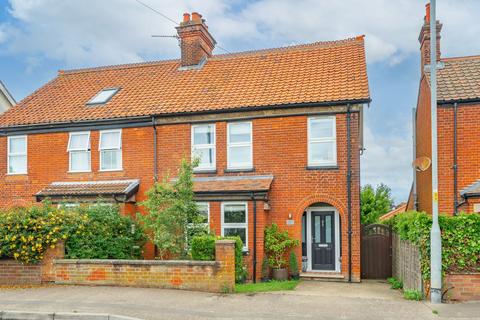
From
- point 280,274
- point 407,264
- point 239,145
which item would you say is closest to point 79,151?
point 239,145

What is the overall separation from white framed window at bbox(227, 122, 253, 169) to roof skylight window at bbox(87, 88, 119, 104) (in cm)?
575

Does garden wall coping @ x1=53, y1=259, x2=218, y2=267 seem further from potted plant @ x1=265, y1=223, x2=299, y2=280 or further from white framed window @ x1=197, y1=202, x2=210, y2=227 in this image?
white framed window @ x1=197, y1=202, x2=210, y2=227

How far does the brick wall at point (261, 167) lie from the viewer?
15.3 m

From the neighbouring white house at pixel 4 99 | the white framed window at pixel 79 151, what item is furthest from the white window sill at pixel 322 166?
the neighbouring white house at pixel 4 99

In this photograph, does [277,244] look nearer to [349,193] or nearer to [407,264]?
[349,193]

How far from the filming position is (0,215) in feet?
41.9

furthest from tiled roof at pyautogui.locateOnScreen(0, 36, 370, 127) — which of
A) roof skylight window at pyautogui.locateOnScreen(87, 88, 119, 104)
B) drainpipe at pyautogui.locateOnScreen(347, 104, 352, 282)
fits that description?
drainpipe at pyautogui.locateOnScreen(347, 104, 352, 282)

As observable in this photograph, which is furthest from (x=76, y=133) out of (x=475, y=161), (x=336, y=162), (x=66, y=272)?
(x=475, y=161)

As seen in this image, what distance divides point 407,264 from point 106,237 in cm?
801

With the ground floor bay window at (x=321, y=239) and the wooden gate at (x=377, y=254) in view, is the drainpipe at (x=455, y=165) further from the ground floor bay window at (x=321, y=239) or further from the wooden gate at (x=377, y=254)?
the ground floor bay window at (x=321, y=239)

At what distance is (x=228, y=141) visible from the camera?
16.8m

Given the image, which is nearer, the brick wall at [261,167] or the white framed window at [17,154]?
the brick wall at [261,167]

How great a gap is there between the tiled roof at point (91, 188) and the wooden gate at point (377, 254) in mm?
8024

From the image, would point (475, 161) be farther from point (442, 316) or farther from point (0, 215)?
point (0, 215)
